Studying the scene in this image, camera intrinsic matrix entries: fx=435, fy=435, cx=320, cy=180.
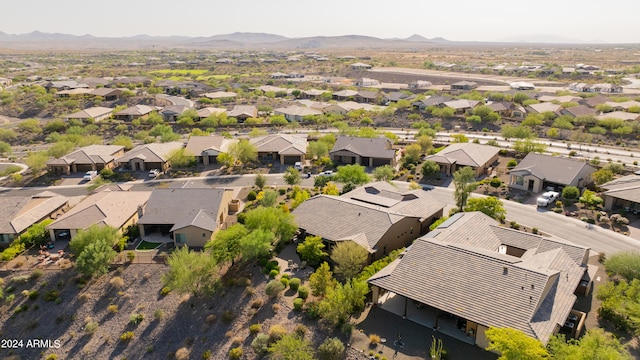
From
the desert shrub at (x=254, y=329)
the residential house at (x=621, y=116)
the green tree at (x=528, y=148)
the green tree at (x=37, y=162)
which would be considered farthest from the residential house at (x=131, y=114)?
the residential house at (x=621, y=116)

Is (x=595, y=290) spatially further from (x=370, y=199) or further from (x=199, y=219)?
(x=199, y=219)

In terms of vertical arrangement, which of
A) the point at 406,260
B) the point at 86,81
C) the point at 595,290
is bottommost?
the point at 595,290

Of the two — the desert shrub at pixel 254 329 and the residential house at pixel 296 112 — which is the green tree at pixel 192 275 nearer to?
the desert shrub at pixel 254 329

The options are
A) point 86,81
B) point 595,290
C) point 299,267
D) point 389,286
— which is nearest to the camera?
point 389,286

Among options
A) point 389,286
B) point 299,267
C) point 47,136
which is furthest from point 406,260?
point 47,136

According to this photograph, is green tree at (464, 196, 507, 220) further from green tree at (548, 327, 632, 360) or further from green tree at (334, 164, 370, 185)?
green tree at (548, 327, 632, 360)

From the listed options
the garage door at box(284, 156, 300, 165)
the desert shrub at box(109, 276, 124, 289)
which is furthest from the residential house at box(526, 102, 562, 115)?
the desert shrub at box(109, 276, 124, 289)

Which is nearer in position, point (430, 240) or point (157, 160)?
point (430, 240)
